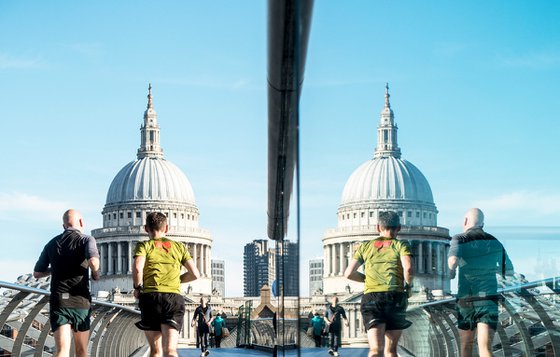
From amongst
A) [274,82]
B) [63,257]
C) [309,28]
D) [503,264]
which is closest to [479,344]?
[503,264]

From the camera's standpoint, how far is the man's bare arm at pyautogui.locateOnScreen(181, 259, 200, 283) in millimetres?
6273

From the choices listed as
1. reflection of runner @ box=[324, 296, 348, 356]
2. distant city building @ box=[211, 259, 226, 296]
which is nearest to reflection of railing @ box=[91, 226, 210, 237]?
distant city building @ box=[211, 259, 226, 296]

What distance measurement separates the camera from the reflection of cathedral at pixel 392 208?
267cm

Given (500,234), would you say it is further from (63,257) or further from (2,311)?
(2,311)

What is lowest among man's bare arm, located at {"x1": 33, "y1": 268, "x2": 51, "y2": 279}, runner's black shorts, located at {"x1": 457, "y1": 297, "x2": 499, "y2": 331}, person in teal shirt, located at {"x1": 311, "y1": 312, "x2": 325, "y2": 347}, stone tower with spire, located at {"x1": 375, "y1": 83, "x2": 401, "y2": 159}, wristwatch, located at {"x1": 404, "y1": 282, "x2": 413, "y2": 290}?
person in teal shirt, located at {"x1": 311, "y1": 312, "x2": 325, "y2": 347}

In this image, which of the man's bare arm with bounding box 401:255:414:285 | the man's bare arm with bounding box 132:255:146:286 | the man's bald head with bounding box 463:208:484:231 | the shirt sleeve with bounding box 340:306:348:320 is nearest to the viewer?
the man's bald head with bounding box 463:208:484:231

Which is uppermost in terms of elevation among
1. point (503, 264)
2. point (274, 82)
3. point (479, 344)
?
point (274, 82)

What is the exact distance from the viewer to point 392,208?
303 cm

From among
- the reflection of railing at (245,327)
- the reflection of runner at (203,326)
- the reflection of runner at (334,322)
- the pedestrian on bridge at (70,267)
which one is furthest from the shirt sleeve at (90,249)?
the reflection of railing at (245,327)

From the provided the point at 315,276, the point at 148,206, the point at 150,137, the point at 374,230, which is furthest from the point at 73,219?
the point at 150,137

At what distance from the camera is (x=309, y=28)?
2.46m

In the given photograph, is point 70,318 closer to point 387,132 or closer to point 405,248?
point 405,248

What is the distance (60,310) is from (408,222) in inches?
147

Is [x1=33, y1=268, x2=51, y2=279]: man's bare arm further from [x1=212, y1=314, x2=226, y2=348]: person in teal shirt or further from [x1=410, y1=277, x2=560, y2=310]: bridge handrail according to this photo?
[x1=212, y1=314, x2=226, y2=348]: person in teal shirt
